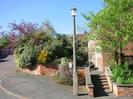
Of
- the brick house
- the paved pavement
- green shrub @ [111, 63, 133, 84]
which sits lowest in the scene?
the paved pavement

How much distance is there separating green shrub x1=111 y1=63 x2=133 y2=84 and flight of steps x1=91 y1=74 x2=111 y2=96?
885mm

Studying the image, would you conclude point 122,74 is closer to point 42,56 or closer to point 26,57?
point 42,56

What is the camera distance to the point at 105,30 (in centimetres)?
2503

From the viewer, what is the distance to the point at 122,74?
23828mm

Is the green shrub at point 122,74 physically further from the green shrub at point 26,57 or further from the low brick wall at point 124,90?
the green shrub at point 26,57

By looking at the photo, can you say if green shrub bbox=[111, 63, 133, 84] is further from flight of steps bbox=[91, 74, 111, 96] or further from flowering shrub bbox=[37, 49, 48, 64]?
flowering shrub bbox=[37, 49, 48, 64]

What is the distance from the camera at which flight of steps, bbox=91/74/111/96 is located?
2320 centimetres

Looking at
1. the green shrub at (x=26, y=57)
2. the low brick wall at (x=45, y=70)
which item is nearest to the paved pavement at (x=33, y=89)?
the low brick wall at (x=45, y=70)

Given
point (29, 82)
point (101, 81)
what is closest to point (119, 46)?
point (101, 81)

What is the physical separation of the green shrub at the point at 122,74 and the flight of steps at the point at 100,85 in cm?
88

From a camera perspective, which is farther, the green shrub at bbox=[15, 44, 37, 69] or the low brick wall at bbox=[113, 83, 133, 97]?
the green shrub at bbox=[15, 44, 37, 69]

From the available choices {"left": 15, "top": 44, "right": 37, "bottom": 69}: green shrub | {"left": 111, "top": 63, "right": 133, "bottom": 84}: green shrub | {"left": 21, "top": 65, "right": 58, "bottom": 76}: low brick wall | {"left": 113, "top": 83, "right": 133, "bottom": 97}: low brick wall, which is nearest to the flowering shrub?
{"left": 21, "top": 65, "right": 58, "bottom": 76}: low brick wall

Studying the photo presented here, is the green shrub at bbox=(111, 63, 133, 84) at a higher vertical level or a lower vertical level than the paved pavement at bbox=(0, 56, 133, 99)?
higher

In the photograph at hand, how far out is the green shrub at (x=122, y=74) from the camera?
74.6 feet
